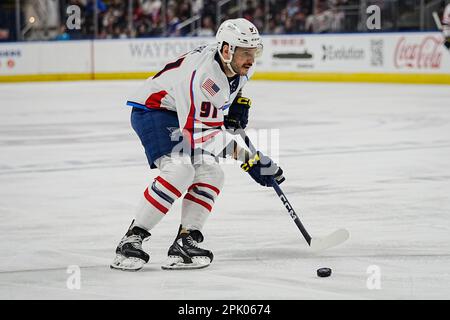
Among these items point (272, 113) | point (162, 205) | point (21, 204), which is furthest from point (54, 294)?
point (272, 113)

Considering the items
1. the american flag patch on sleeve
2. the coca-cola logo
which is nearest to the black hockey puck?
the american flag patch on sleeve

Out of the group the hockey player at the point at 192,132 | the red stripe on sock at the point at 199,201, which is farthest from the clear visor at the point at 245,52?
the red stripe on sock at the point at 199,201

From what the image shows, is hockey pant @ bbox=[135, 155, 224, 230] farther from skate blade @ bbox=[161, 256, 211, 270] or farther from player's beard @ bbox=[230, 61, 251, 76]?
player's beard @ bbox=[230, 61, 251, 76]

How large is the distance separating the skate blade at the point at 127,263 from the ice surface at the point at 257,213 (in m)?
0.05

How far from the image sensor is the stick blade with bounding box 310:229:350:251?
4.70 m

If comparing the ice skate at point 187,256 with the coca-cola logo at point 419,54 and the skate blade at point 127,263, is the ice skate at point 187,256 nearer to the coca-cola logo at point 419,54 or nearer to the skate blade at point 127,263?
the skate blade at point 127,263

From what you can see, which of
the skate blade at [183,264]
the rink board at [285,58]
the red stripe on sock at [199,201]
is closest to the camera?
the skate blade at [183,264]

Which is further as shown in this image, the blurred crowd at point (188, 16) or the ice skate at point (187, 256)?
the blurred crowd at point (188, 16)

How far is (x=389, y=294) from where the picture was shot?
3.84m

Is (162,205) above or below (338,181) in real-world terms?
above

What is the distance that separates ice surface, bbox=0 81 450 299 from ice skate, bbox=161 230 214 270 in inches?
2.1

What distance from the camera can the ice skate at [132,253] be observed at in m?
4.38
